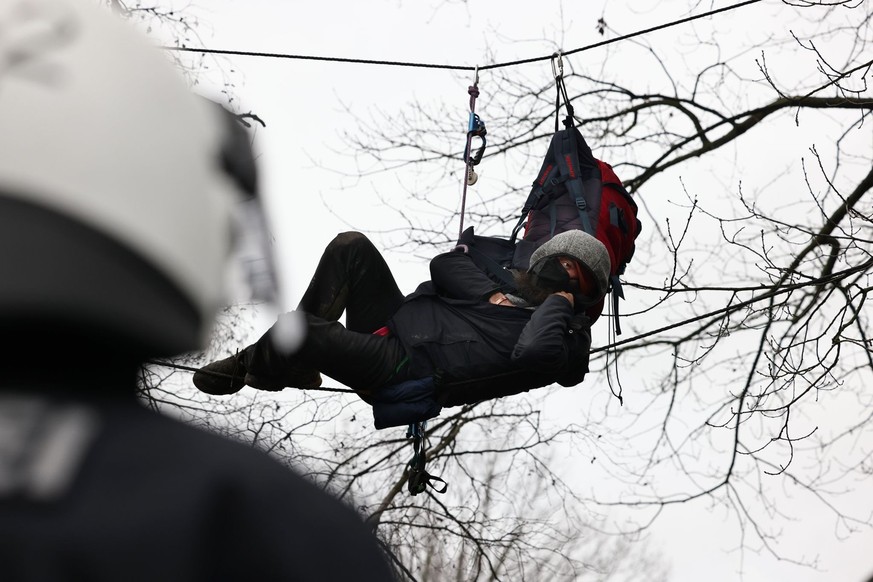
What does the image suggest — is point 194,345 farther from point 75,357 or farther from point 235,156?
point 235,156

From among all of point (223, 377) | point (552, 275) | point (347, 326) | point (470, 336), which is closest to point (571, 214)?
point (552, 275)

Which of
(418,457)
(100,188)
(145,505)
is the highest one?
(418,457)

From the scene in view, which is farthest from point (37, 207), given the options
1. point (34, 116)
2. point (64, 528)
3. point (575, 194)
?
point (575, 194)

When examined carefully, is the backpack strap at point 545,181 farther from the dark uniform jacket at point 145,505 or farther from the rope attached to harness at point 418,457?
the dark uniform jacket at point 145,505

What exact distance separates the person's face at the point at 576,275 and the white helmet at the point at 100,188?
3.81 metres

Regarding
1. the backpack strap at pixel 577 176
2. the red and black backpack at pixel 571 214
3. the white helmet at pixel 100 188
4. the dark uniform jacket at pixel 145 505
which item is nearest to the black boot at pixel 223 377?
the red and black backpack at pixel 571 214

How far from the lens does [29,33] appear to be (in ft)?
3.11

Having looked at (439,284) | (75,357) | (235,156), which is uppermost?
(439,284)

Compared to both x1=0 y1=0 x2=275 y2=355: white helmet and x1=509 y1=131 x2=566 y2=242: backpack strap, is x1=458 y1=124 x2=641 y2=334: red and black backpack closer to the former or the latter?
x1=509 y1=131 x2=566 y2=242: backpack strap

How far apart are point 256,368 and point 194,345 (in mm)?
3837

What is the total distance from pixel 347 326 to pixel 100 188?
4066mm

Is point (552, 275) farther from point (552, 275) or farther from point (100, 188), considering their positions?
point (100, 188)

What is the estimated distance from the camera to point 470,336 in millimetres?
4781

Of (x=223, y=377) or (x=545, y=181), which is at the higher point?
(x=545, y=181)
